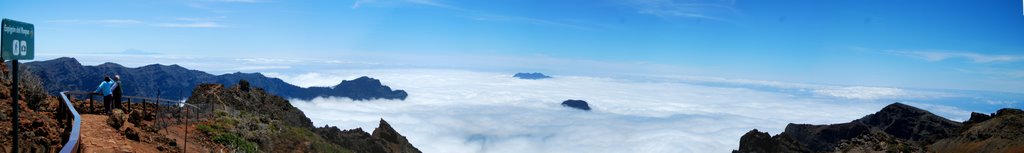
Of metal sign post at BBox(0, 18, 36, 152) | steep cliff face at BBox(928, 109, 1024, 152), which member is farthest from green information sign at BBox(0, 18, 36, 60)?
steep cliff face at BBox(928, 109, 1024, 152)

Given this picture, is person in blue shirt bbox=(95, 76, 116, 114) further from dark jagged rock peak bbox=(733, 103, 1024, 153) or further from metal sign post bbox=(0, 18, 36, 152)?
dark jagged rock peak bbox=(733, 103, 1024, 153)

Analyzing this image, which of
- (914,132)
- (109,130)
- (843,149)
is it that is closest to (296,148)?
(109,130)

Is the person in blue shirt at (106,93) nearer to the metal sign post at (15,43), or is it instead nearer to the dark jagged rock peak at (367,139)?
the metal sign post at (15,43)

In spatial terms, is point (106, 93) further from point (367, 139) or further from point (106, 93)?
point (367, 139)

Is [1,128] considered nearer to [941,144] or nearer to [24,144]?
[24,144]

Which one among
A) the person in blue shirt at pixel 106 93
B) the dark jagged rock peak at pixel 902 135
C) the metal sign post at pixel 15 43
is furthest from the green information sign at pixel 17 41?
the dark jagged rock peak at pixel 902 135

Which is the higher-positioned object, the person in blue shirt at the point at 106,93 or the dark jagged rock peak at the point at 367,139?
the person in blue shirt at the point at 106,93
